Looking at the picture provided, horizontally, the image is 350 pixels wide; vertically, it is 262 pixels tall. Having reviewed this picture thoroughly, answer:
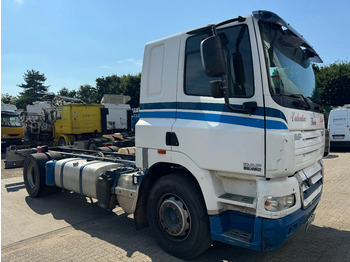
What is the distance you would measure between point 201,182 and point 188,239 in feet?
2.57

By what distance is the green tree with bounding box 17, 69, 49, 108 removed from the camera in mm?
62125

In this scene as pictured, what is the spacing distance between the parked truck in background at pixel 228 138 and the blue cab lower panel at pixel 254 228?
0.04ft

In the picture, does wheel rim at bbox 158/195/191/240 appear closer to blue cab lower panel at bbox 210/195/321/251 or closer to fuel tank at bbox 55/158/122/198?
blue cab lower panel at bbox 210/195/321/251

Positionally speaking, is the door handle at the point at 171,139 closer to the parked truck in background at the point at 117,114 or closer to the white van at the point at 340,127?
the parked truck in background at the point at 117,114

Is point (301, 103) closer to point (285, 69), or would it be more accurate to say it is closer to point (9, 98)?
point (285, 69)

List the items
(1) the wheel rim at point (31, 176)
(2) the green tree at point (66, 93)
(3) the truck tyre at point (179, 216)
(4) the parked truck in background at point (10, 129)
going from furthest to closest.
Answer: (2) the green tree at point (66, 93) < (4) the parked truck in background at point (10, 129) < (1) the wheel rim at point (31, 176) < (3) the truck tyre at point (179, 216)

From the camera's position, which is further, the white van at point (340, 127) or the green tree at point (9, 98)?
the green tree at point (9, 98)

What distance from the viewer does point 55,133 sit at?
655 inches

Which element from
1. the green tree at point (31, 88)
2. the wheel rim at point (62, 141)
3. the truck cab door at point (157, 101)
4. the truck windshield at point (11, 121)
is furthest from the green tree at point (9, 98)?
the truck cab door at point (157, 101)

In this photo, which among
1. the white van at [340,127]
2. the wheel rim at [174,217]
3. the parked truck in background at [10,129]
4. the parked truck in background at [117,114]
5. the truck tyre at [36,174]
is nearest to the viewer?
the wheel rim at [174,217]

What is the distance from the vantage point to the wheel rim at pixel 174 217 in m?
3.46

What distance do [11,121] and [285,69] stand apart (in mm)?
19406

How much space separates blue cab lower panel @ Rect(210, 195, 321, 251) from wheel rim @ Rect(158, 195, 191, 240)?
41 cm

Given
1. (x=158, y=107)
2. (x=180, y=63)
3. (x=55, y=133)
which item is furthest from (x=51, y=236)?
(x=55, y=133)
